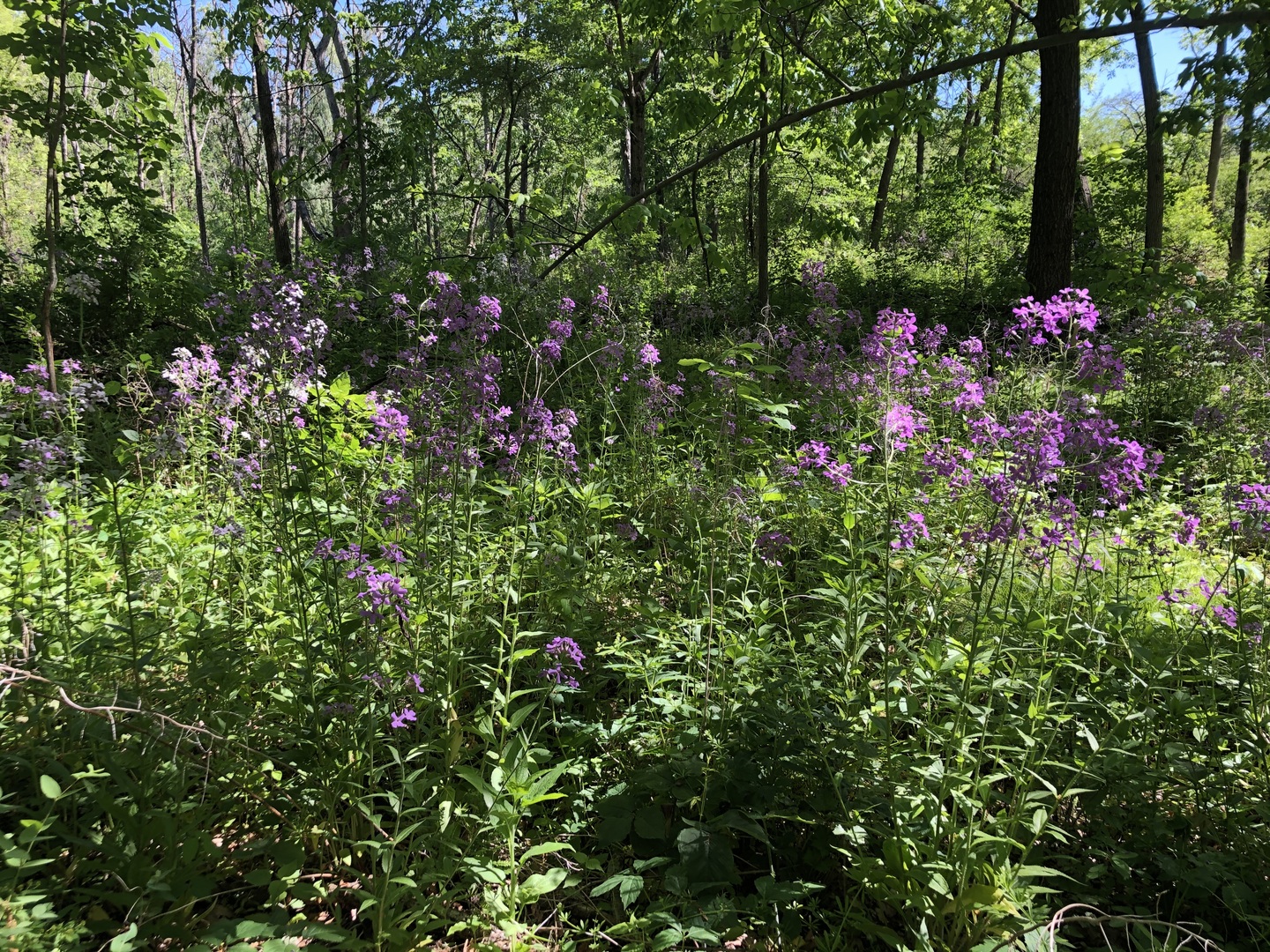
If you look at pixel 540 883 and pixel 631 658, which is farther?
pixel 631 658

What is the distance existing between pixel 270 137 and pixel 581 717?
898 centimetres

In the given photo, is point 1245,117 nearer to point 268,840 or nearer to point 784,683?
point 784,683

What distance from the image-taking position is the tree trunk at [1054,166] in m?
7.15

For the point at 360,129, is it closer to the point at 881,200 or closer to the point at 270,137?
the point at 270,137

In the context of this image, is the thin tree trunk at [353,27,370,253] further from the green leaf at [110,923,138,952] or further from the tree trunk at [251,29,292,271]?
the green leaf at [110,923,138,952]

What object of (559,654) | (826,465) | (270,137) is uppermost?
(270,137)

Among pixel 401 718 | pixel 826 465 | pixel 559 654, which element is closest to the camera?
pixel 401 718

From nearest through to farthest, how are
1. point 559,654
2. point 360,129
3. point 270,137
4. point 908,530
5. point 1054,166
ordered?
point 559,654 < point 908,530 < point 1054,166 < point 270,137 < point 360,129

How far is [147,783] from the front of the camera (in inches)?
67.3

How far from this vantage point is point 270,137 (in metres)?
8.41

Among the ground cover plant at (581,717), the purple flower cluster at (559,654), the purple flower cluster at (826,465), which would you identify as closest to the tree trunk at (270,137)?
the ground cover plant at (581,717)

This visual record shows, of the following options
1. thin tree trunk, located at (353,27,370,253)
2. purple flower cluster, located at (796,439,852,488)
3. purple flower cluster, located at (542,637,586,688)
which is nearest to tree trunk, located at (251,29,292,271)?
thin tree trunk, located at (353,27,370,253)

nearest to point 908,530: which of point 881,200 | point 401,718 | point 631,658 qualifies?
point 631,658

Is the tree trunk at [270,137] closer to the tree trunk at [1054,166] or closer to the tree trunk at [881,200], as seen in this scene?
the tree trunk at [1054,166]
